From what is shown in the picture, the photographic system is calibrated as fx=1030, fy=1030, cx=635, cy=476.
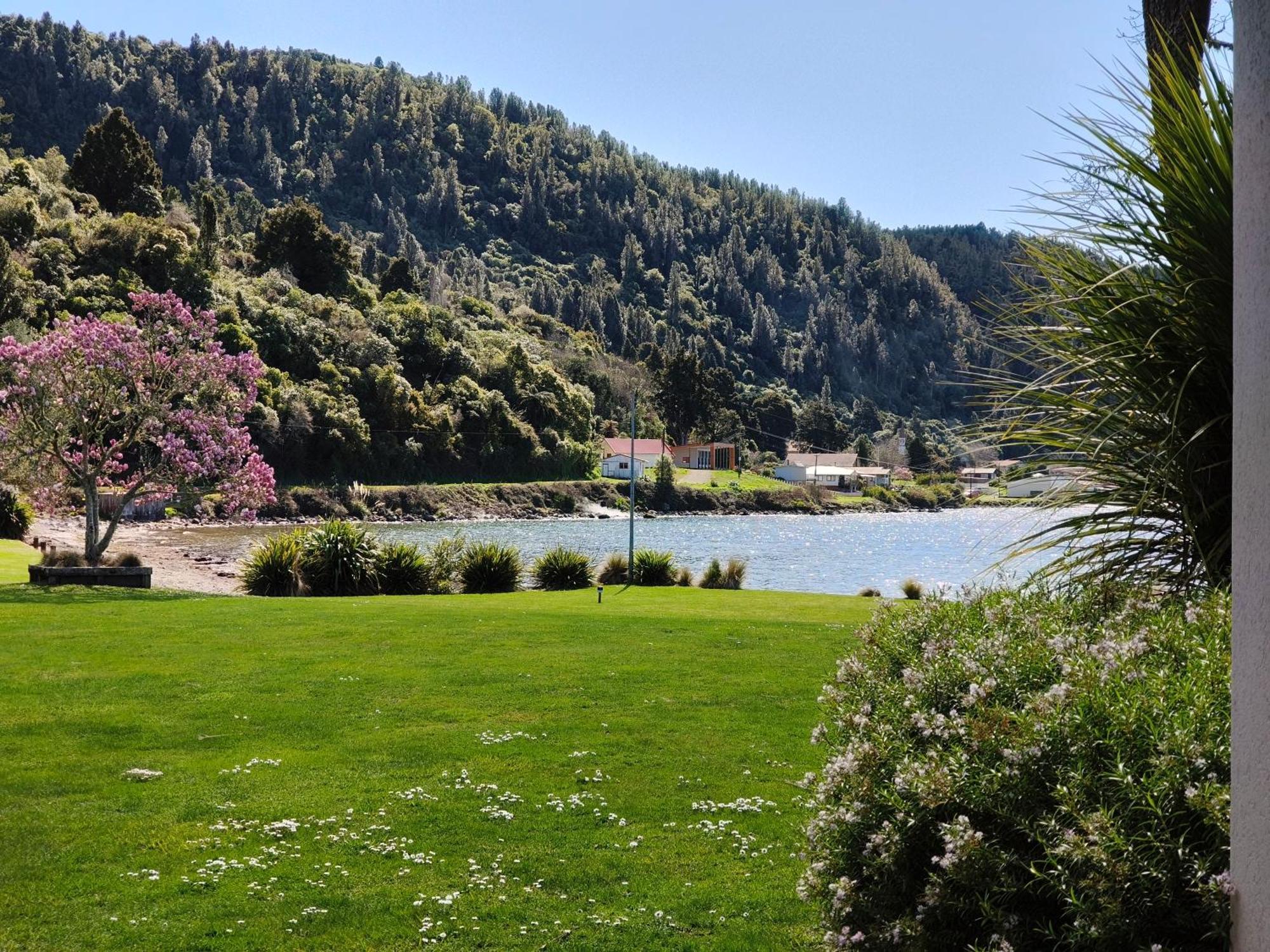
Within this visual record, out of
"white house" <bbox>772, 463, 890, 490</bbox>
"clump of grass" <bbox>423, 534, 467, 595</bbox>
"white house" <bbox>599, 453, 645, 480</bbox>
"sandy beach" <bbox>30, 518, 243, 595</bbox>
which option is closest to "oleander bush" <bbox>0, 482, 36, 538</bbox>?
"sandy beach" <bbox>30, 518, 243, 595</bbox>

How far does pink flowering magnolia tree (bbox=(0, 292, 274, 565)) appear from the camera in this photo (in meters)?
20.9

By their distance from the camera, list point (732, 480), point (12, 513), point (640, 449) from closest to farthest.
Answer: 1. point (12, 513)
2. point (640, 449)
3. point (732, 480)

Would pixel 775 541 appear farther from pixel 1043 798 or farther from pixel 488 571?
pixel 1043 798

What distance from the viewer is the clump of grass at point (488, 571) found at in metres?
26.6

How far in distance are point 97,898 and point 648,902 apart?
2669mm

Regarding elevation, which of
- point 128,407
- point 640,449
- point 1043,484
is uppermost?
point 640,449

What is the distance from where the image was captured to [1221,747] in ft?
8.11

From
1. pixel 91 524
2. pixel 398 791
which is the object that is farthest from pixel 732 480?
pixel 398 791

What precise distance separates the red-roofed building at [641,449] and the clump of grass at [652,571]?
236 ft

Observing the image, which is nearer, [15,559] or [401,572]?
[15,559]

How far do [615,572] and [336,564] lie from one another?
9.14 metres

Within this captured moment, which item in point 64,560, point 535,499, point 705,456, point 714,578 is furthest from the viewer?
point 705,456

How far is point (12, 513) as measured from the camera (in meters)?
34.2

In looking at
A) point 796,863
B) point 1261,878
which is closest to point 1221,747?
point 1261,878
